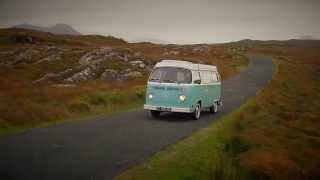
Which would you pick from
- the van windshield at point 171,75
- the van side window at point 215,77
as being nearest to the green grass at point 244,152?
the van windshield at point 171,75

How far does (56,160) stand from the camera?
1095 cm

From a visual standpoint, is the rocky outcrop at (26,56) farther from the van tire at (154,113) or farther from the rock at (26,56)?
the van tire at (154,113)

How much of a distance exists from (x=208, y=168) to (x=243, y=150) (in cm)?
334

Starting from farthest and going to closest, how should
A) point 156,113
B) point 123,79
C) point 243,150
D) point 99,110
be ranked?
point 123,79 < point 99,110 < point 156,113 < point 243,150

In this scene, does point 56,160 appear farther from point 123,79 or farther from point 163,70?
point 123,79

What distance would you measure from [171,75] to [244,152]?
667 centimetres

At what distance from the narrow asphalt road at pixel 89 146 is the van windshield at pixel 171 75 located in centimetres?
182

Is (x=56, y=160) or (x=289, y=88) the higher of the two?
(x=56, y=160)

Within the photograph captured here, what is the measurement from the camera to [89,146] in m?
13.1

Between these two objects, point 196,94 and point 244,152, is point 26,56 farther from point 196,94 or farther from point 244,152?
point 244,152

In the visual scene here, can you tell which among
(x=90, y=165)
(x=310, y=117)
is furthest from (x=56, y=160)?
(x=310, y=117)

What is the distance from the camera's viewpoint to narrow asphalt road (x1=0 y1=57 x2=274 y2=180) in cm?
998

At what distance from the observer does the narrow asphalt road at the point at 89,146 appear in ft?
32.7

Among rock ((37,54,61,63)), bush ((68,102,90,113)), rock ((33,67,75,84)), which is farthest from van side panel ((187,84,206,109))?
rock ((37,54,61,63))
